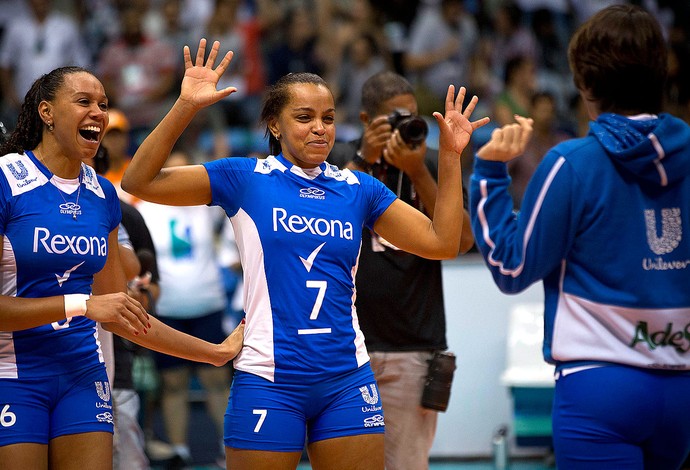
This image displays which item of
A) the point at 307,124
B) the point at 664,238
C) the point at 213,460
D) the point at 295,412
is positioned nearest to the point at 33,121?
the point at 307,124

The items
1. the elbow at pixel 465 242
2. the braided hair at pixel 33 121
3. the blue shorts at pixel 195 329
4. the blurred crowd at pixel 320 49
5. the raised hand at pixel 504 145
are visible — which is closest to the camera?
the raised hand at pixel 504 145

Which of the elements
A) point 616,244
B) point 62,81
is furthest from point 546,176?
point 62,81

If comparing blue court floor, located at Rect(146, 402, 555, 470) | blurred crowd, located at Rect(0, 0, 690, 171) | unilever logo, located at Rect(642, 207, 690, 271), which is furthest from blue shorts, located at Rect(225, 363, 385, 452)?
blurred crowd, located at Rect(0, 0, 690, 171)

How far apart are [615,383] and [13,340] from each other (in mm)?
2113

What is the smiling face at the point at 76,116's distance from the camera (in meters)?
3.76

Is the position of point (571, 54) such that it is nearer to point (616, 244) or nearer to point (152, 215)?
point (616, 244)

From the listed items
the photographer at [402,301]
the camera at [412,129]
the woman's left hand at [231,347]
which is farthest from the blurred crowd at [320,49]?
the woman's left hand at [231,347]

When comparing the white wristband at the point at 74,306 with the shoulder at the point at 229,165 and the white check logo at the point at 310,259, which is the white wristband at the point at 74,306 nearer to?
the shoulder at the point at 229,165

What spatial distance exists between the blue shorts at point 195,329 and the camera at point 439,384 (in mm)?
3142

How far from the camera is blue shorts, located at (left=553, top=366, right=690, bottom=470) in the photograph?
2902 millimetres

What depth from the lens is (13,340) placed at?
361 cm

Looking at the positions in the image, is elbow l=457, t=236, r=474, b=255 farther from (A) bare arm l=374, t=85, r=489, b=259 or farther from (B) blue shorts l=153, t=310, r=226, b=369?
(B) blue shorts l=153, t=310, r=226, b=369

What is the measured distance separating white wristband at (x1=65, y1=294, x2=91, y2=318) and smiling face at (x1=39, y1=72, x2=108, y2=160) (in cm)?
59

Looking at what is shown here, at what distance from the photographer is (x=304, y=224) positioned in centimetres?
365
